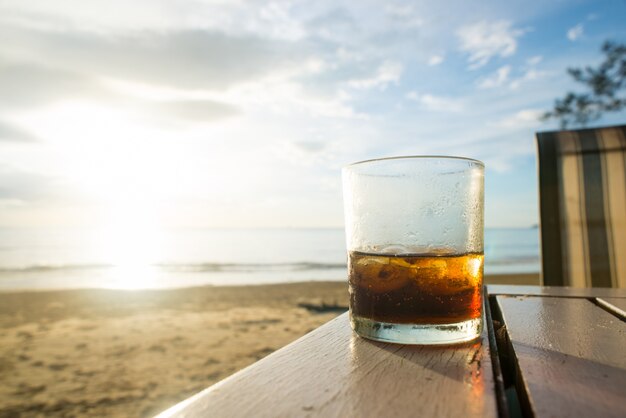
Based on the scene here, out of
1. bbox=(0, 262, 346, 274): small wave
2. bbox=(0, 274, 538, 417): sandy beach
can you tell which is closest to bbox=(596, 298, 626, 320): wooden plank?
bbox=(0, 274, 538, 417): sandy beach

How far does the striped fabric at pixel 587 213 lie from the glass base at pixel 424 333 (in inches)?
70.7

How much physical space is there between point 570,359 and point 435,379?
8.1 inches

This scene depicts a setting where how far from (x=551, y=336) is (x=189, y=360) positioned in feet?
15.5

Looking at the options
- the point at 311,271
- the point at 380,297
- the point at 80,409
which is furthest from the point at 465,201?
the point at 311,271

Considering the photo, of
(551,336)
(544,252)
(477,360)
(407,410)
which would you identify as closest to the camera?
(407,410)

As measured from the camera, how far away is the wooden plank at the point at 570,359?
0.45 metres

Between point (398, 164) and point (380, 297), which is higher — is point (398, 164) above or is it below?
above

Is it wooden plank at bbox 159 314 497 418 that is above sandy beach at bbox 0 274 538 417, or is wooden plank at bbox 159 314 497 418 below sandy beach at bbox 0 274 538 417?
above

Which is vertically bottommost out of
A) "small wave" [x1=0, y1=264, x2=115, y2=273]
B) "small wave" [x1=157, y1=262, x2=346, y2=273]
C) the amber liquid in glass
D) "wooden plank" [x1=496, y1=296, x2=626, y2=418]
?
"small wave" [x1=157, y1=262, x2=346, y2=273]

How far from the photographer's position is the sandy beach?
153 inches

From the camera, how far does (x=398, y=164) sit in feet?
2.20

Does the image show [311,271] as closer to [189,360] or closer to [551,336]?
[189,360]

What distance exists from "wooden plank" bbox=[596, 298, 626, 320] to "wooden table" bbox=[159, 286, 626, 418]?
8.7 inches

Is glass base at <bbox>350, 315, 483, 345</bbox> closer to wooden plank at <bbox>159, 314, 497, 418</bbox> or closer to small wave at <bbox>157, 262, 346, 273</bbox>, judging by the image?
wooden plank at <bbox>159, 314, 497, 418</bbox>
